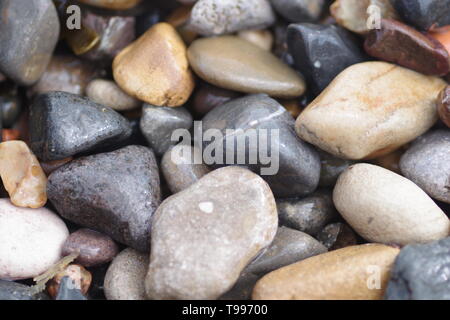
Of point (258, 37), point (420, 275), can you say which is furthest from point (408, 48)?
point (420, 275)

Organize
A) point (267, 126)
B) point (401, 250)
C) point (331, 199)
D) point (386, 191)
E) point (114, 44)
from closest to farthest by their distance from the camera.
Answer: point (401, 250)
point (386, 191)
point (267, 126)
point (331, 199)
point (114, 44)

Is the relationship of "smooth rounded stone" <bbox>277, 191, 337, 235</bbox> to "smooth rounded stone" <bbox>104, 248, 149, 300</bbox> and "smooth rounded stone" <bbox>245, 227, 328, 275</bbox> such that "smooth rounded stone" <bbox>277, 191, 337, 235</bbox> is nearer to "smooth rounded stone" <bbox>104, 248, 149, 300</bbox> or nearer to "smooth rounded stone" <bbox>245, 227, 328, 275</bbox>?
"smooth rounded stone" <bbox>245, 227, 328, 275</bbox>

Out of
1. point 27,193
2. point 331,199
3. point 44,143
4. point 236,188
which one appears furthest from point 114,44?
point 331,199

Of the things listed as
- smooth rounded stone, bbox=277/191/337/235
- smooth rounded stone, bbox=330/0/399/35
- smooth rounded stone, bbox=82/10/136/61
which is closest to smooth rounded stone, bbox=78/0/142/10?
smooth rounded stone, bbox=82/10/136/61

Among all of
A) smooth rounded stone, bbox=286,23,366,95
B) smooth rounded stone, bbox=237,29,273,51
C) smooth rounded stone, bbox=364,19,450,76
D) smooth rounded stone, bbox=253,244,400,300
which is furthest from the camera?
smooth rounded stone, bbox=237,29,273,51

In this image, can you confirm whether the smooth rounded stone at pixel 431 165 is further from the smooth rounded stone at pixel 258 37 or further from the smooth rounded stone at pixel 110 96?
the smooth rounded stone at pixel 110 96

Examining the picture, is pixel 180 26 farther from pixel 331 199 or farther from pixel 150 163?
pixel 331 199
